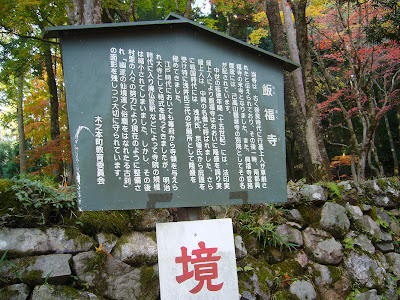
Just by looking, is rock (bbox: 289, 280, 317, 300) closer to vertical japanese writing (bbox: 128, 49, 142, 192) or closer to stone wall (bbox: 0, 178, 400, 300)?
stone wall (bbox: 0, 178, 400, 300)

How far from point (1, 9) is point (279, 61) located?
20.8ft

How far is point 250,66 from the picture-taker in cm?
394

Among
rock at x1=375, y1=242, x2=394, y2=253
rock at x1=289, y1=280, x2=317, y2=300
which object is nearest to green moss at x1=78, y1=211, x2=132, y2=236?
rock at x1=289, y1=280, x2=317, y2=300

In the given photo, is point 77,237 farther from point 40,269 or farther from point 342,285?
point 342,285

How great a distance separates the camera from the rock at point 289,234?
512 centimetres

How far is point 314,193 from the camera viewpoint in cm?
574

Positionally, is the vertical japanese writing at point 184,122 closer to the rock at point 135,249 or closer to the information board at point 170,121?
the information board at point 170,121

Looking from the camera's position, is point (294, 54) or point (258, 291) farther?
point (294, 54)

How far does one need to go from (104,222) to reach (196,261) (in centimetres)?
143

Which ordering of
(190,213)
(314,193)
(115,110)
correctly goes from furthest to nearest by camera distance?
(314,193) < (190,213) < (115,110)

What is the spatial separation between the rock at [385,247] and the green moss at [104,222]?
4376mm

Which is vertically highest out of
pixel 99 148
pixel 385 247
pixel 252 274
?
pixel 99 148

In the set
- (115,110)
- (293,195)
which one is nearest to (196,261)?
(115,110)

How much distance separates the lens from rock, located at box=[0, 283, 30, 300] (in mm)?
3346
